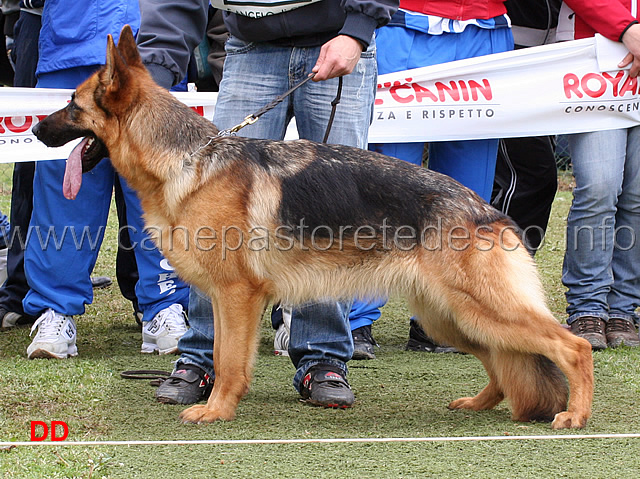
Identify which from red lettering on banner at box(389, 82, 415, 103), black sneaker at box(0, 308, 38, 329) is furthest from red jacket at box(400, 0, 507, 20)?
black sneaker at box(0, 308, 38, 329)

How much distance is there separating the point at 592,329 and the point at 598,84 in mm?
1589

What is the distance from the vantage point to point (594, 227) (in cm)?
488

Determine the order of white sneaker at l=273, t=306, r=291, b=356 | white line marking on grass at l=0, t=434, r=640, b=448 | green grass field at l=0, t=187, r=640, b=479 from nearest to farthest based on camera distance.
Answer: green grass field at l=0, t=187, r=640, b=479 < white line marking on grass at l=0, t=434, r=640, b=448 < white sneaker at l=273, t=306, r=291, b=356

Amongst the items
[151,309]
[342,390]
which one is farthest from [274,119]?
[151,309]

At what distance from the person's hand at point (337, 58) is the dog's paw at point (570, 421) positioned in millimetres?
1727

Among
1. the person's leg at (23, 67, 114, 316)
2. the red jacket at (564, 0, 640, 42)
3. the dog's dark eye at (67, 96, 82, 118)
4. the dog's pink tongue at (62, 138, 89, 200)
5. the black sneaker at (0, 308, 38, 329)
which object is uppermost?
the red jacket at (564, 0, 640, 42)

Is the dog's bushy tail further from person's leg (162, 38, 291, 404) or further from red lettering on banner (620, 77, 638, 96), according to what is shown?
red lettering on banner (620, 77, 638, 96)

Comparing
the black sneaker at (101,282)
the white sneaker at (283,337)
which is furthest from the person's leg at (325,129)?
the black sneaker at (101,282)

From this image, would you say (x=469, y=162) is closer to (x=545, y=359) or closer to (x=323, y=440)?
(x=545, y=359)

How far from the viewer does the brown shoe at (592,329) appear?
4.78 metres

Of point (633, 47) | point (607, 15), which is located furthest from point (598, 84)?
point (607, 15)

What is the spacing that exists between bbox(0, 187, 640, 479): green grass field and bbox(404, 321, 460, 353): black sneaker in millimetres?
93

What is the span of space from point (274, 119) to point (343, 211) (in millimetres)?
753

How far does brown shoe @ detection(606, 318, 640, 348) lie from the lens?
4887 mm
